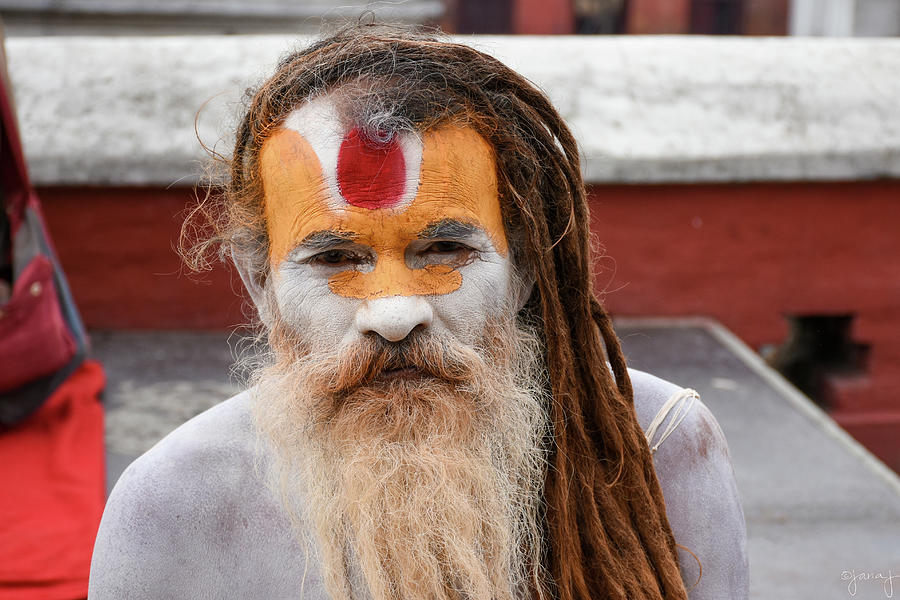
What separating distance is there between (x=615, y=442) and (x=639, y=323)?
8.42 ft

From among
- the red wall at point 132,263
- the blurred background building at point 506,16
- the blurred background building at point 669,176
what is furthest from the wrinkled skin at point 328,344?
the blurred background building at point 506,16

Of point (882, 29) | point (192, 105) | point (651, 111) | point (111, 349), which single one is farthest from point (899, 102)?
point (882, 29)

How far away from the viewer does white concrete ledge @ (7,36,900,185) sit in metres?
3.76

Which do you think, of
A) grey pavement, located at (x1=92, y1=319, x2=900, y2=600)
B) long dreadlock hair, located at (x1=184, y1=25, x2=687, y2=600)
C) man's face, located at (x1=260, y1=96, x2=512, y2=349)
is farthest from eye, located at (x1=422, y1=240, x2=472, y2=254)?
grey pavement, located at (x1=92, y1=319, x2=900, y2=600)

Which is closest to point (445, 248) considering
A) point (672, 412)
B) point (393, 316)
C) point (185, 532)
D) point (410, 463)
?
point (393, 316)

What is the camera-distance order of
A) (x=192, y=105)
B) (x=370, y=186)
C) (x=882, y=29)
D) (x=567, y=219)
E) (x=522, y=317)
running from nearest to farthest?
(x=370, y=186), (x=567, y=219), (x=522, y=317), (x=192, y=105), (x=882, y=29)

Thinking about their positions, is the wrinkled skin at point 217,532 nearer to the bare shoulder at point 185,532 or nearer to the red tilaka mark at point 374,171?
the bare shoulder at point 185,532

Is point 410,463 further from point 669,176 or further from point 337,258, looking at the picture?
point 669,176

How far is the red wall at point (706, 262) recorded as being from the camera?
3.88 metres

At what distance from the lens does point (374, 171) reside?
1413 millimetres

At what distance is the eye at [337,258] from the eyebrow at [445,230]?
4.4 inches

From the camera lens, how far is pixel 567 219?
5.06 ft

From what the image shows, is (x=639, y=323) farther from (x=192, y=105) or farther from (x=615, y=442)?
(x=615, y=442)

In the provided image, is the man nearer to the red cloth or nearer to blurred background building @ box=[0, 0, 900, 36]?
the red cloth
